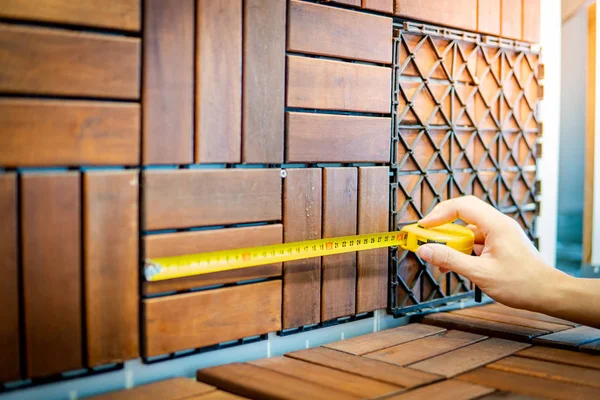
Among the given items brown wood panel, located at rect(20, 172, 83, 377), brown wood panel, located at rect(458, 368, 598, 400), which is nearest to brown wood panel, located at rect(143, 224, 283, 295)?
brown wood panel, located at rect(20, 172, 83, 377)

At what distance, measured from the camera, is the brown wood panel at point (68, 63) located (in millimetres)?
1438

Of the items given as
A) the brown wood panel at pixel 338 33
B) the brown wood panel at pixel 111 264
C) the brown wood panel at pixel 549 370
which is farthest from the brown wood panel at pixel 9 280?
the brown wood panel at pixel 549 370

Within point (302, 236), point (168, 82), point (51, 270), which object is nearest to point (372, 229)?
point (302, 236)

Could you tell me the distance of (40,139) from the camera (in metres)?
1.48

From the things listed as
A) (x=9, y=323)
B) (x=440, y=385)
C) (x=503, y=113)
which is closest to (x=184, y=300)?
(x=9, y=323)

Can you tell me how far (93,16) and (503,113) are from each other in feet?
5.60

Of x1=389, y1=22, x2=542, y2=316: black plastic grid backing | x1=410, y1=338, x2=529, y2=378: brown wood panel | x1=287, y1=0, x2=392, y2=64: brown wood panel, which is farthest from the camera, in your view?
x1=389, y1=22, x2=542, y2=316: black plastic grid backing

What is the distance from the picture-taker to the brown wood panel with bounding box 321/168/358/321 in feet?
6.89

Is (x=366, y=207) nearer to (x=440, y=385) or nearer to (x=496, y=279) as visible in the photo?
(x=496, y=279)

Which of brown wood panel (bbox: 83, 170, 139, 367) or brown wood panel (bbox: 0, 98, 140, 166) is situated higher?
brown wood panel (bbox: 0, 98, 140, 166)

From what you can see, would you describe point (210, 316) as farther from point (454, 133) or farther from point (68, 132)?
point (454, 133)

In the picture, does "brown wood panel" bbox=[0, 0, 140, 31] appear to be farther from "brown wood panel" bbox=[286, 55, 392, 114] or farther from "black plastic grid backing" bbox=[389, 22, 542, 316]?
"black plastic grid backing" bbox=[389, 22, 542, 316]

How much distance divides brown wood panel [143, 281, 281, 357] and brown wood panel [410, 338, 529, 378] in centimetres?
44

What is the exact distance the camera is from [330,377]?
1.74 metres
